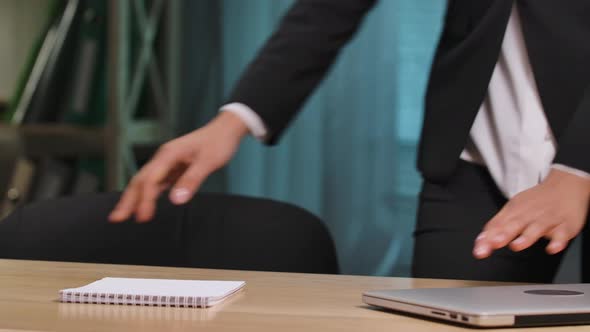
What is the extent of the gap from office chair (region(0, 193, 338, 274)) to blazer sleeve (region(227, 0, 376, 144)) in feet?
0.40

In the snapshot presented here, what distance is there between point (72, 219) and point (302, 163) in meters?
1.67

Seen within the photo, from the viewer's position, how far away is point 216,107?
3115mm

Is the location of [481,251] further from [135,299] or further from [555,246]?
[135,299]

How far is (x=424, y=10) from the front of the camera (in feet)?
9.53

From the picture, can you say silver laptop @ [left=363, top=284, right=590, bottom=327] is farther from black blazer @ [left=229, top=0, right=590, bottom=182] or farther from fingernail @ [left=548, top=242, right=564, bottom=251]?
black blazer @ [left=229, top=0, right=590, bottom=182]

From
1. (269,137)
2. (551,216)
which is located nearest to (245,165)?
(269,137)

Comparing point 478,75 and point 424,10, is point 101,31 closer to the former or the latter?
point 424,10

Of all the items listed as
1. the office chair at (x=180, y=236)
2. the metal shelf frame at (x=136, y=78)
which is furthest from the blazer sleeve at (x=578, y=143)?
the metal shelf frame at (x=136, y=78)

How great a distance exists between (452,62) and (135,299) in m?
0.66

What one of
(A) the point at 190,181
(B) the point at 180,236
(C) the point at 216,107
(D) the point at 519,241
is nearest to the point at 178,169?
(A) the point at 190,181

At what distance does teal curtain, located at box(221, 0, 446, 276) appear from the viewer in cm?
291

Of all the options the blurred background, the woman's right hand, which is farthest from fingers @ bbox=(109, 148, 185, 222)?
the blurred background

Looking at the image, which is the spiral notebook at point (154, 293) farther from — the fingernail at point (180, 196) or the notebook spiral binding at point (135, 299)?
the fingernail at point (180, 196)

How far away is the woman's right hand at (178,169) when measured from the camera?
1146 millimetres
